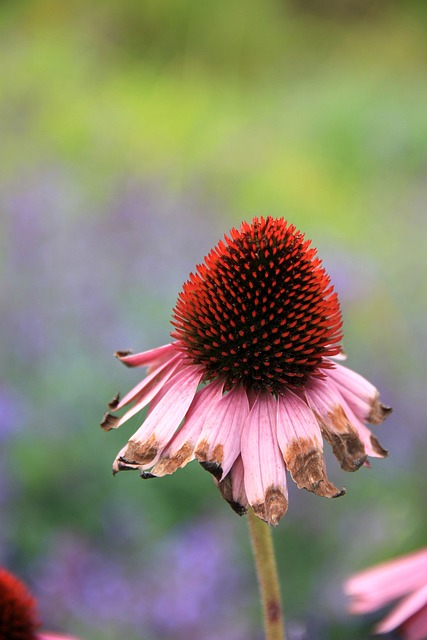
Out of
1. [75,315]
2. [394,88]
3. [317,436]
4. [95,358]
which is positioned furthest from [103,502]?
[394,88]

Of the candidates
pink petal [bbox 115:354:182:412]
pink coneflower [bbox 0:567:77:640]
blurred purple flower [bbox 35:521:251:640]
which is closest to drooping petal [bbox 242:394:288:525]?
pink petal [bbox 115:354:182:412]

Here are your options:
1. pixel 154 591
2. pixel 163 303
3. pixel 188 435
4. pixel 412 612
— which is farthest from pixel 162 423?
pixel 163 303

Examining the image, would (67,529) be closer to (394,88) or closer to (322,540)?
(322,540)

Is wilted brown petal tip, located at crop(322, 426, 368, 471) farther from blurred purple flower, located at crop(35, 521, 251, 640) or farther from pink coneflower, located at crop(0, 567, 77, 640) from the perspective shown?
blurred purple flower, located at crop(35, 521, 251, 640)

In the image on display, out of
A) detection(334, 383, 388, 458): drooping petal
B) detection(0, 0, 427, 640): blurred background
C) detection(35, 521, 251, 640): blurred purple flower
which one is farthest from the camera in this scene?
detection(0, 0, 427, 640): blurred background

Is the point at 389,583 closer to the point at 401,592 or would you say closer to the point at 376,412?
the point at 401,592

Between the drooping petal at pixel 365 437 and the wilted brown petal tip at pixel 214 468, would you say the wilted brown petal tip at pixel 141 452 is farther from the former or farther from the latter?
the drooping petal at pixel 365 437

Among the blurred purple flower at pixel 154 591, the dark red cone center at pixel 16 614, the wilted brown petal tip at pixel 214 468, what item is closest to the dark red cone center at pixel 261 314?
the wilted brown petal tip at pixel 214 468
